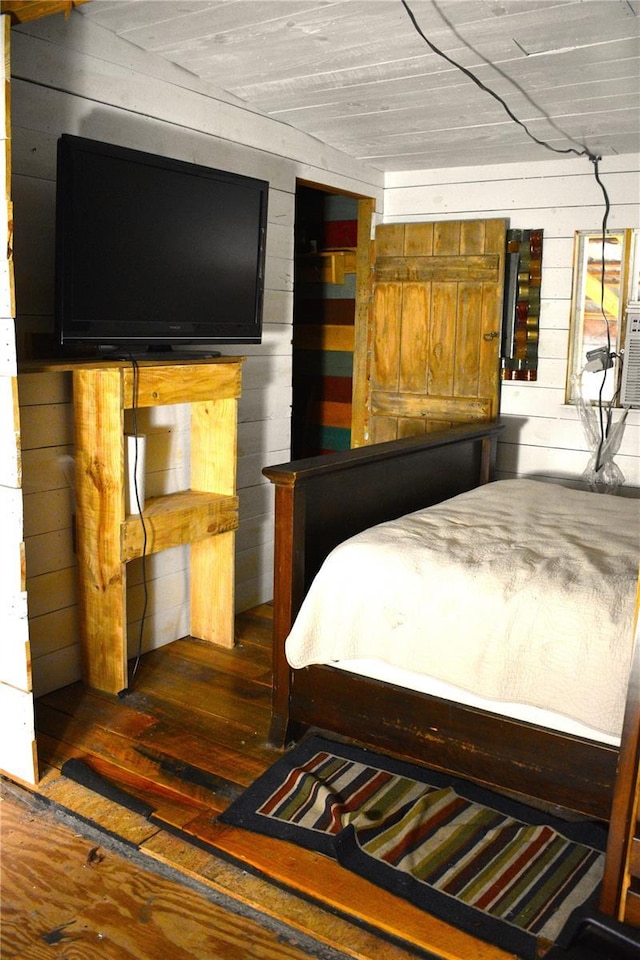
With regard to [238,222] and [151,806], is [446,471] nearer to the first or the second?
[238,222]

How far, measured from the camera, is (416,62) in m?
2.80

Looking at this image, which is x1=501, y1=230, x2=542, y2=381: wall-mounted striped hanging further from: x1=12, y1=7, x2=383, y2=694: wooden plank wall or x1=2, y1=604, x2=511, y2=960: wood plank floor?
x1=2, y1=604, x2=511, y2=960: wood plank floor

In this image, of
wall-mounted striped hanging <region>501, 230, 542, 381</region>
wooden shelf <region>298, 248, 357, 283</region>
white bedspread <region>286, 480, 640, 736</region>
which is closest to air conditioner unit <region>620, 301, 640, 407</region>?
wall-mounted striped hanging <region>501, 230, 542, 381</region>

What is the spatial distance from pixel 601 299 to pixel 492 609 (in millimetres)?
2496

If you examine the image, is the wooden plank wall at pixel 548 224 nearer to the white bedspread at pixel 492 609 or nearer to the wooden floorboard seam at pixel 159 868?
the white bedspread at pixel 492 609

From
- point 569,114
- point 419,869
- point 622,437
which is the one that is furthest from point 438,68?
point 419,869

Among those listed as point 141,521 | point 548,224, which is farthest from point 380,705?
Result: point 548,224

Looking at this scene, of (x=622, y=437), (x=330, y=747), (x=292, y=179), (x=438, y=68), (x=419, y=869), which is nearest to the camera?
(x=419, y=869)

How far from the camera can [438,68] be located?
112 inches

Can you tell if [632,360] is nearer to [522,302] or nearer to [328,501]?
[522,302]

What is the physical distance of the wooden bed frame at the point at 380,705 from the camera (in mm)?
2059

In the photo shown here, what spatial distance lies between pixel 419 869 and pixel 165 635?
1.63 meters

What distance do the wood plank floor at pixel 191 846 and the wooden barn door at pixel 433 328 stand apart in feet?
6.49

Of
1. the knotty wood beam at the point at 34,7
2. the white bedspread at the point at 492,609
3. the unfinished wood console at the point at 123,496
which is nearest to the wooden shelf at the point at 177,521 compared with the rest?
the unfinished wood console at the point at 123,496
